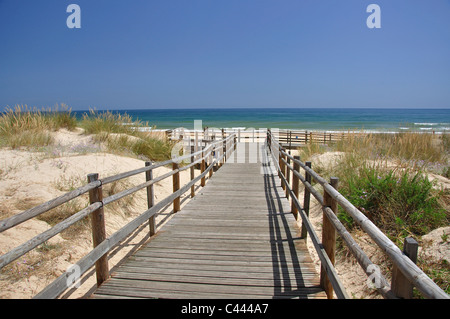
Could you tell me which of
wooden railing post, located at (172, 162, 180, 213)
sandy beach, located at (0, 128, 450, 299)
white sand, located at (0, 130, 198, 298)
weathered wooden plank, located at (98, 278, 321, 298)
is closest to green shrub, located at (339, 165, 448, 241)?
sandy beach, located at (0, 128, 450, 299)

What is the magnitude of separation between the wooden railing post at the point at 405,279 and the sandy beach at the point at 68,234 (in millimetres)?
2170

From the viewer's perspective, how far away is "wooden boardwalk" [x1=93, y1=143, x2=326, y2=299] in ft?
9.62

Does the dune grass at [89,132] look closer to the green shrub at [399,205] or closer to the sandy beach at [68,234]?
the sandy beach at [68,234]

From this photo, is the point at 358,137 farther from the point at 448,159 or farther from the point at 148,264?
the point at 148,264

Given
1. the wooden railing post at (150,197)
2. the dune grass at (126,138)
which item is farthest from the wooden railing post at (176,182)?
the dune grass at (126,138)

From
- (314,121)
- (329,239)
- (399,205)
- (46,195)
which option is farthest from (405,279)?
(314,121)

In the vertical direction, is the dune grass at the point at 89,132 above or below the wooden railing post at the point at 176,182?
above

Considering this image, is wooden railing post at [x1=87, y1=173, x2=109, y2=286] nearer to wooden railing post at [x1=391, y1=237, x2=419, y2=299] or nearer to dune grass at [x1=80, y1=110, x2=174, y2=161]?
wooden railing post at [x1=391, y1=237, x2=419, y2=299]

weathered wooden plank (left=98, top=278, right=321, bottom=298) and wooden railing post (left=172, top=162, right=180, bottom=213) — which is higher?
wooden railing post (left=172, top=162, right=180, bottom=213)

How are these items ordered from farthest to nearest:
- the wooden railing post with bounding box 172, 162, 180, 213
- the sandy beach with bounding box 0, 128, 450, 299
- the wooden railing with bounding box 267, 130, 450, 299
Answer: the wooden railing post with bounding box 172, 162, 180, 213, the sandy beach with bounding box 0, 128, 450, 299, the wooden railing with bounding box 267, 130, 450, 299

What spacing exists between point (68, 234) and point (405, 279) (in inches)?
192

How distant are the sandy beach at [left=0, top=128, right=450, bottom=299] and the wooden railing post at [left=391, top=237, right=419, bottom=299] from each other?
2170 millimetres

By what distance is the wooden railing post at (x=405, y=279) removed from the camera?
1.54 m
